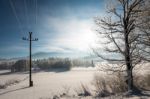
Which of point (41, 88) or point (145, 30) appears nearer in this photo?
point (145, 30)

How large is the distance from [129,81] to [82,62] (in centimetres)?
9690

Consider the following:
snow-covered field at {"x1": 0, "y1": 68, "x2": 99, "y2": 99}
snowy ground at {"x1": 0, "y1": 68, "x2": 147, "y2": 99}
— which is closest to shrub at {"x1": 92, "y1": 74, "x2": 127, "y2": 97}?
snowy ground at {"x1": 0, "y1": 68, "x2": 147, "y2": 99}

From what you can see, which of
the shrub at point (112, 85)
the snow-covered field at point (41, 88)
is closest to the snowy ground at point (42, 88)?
the snow-covered field at point (41, 88)

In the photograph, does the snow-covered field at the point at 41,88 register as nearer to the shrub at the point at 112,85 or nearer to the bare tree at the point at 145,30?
the shrub at the point at 112,85

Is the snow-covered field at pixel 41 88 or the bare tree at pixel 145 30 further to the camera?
the snow-covered field at pixel 41 88

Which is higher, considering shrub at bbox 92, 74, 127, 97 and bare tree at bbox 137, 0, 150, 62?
bare tree at bbox 137, 0, 150, 62

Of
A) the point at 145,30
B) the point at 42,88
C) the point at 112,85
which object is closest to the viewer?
the point at 145,30

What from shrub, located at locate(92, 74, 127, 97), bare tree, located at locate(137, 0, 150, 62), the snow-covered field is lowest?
the snow-covered field

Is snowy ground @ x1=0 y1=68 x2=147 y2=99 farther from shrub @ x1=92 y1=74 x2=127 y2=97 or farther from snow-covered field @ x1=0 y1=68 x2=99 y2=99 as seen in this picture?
shrub @ x1=92 y1=74 x2=127 y2=97

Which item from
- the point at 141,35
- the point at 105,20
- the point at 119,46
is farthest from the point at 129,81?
the point at 105,20

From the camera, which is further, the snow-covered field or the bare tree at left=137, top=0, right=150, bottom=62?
the snow-covered field

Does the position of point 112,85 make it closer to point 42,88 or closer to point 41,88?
point 42,88

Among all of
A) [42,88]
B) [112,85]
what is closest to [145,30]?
[112,85]

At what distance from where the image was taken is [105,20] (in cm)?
1800
